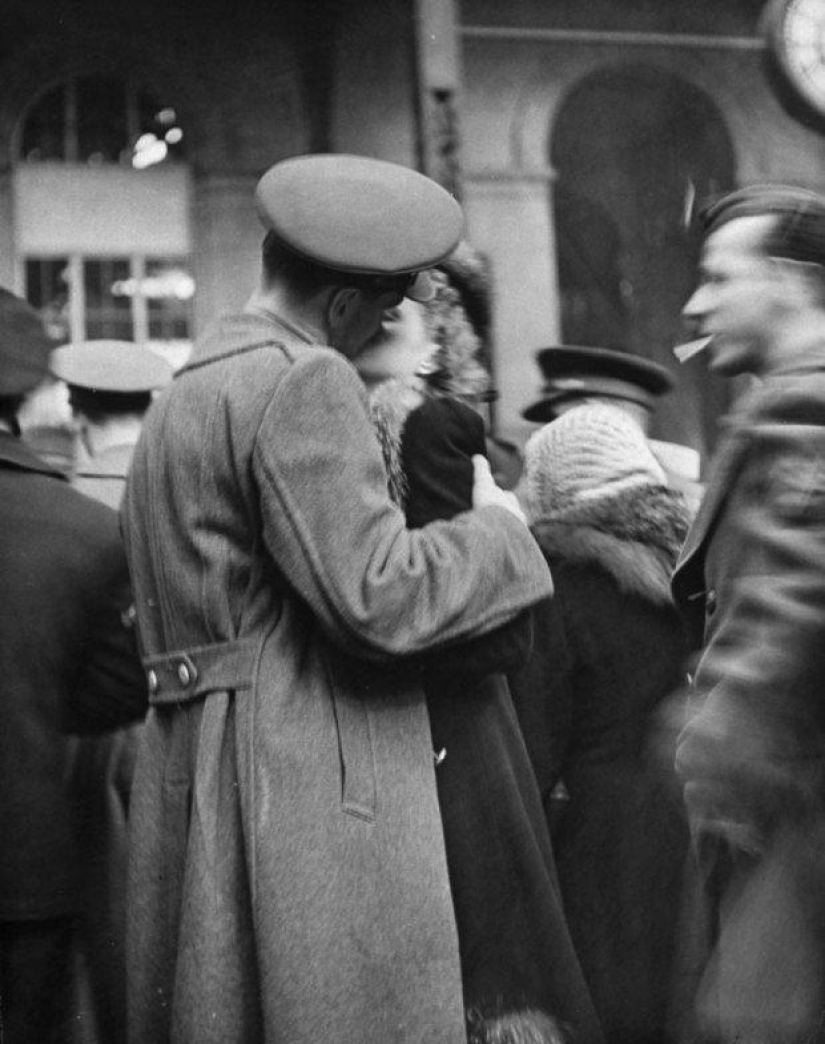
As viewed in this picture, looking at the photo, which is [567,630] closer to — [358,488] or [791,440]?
[358,488]

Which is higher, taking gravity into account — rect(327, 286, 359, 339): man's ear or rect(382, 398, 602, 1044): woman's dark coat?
rect(327, 286, 359, 339): man's ear

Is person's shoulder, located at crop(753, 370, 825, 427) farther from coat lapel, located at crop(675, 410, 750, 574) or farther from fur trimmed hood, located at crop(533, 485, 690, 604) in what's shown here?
fur trimmed hood, located at crop(533, 485, 690, 604)

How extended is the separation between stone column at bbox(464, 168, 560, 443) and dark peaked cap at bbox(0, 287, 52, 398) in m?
7.17

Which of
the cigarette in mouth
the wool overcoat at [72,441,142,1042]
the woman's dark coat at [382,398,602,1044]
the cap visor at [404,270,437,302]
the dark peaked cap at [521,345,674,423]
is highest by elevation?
the cap visor at [404,270,437,302]

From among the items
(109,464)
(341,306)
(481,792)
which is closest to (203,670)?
(481,792)

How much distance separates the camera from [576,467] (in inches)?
129

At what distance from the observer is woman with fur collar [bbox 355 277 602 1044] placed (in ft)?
8.01

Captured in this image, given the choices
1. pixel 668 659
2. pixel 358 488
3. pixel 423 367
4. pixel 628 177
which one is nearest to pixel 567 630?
pixel 668 659

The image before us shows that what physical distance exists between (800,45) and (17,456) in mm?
6808

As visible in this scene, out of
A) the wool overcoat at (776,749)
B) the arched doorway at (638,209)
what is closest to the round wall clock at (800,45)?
the arched doorway at (638,209)

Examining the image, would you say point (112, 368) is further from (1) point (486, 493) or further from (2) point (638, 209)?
(2) point (638, 209)

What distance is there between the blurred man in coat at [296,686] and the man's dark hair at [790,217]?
567 millimetres

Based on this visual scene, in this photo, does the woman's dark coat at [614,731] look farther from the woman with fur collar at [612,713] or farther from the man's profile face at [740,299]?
the man's profile face at [740,299]

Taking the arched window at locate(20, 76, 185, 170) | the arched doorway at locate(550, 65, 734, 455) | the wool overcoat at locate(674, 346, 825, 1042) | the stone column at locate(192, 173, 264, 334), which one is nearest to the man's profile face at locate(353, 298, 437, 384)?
the wool overcoat at locate(674, 346, 825, 1042)
